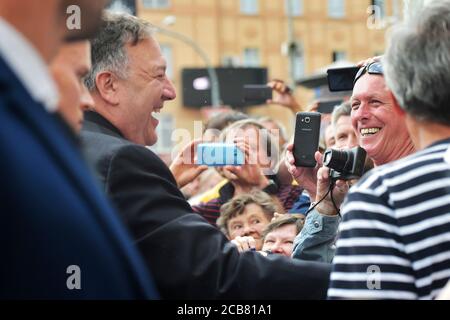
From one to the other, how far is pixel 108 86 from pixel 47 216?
191 cm

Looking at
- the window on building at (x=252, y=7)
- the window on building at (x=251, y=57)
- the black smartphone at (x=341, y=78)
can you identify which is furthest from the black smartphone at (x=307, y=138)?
the window on building at (x=252, y=7)

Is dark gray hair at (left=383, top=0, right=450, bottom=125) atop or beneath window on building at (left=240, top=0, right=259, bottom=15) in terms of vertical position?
beneath

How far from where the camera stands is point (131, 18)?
330 centimetres

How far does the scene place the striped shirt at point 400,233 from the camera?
86.9 inches

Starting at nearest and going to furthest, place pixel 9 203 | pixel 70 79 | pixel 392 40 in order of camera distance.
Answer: pixel 9 203 → pixel 70 79 → pixel 392 40

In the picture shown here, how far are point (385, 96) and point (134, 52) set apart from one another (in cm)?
105

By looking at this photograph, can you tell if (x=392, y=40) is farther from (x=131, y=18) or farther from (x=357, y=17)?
(x=357, y=17)

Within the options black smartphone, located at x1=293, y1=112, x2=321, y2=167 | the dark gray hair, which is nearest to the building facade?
black smartphone, located at x1=293, y1=112, x2=321, y2=167

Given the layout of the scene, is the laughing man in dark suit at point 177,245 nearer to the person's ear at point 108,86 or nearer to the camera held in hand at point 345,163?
the person's ear at point 108,86

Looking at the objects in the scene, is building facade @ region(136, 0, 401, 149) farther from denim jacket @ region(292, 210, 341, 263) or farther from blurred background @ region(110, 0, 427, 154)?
denim jacket @ region(292, 210, 341, 263)

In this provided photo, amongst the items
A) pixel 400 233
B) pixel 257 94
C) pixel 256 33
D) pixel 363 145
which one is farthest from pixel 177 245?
pixel 256 33

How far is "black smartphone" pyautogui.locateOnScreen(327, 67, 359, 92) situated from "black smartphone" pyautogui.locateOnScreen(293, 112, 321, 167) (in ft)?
0.52

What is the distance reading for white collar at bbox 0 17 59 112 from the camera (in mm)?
1443
